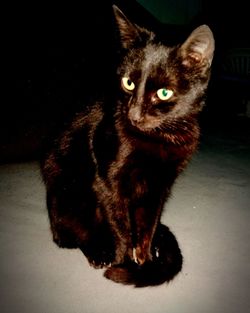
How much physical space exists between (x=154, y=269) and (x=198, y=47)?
0.86m

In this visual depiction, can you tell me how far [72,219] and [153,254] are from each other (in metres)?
0.37

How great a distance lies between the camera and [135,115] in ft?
4.07

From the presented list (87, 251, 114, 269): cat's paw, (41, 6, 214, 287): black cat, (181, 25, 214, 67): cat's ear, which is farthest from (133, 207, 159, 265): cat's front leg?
(181, 25, 214, 67): cat's ear

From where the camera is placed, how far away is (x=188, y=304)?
3.81 feet

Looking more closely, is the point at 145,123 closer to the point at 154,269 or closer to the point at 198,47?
the point at 198,47

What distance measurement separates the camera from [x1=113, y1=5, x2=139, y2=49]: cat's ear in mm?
1360

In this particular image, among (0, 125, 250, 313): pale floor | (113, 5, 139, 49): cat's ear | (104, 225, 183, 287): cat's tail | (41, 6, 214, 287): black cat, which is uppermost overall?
(113, 5, 139, 49): cat's ear

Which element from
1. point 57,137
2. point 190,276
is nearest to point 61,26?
point 57,137

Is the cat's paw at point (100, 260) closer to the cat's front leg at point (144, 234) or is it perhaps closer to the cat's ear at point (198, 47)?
the cat's front leg at point (144, 234)

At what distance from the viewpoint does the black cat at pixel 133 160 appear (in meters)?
1.26

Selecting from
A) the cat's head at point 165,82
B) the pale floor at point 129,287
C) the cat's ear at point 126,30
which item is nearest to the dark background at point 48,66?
the pale floor at point 129,287

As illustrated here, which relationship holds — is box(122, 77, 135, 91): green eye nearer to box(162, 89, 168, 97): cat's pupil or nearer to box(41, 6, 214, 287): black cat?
box(41, 6, 214, 287): black cat

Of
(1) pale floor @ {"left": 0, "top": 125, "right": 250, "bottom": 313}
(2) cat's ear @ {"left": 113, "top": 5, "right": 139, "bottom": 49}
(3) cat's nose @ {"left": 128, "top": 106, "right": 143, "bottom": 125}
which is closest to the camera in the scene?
→ (1) pale floor @ {"left": 0, "top": 125, "right": 250, "bottom": 313}

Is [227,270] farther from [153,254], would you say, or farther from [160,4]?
[160,4]
